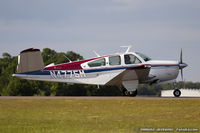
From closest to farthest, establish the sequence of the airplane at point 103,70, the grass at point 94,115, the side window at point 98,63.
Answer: the grass at point 94,115 < the airplane at point 103,70 < the side window at point 98,63

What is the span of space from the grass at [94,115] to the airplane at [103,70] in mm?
4081

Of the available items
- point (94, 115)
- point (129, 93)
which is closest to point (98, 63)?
point (129, 93)

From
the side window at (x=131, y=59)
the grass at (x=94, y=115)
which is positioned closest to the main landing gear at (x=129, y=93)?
the side window at (x=131, y=59)

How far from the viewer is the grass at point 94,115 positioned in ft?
46.7

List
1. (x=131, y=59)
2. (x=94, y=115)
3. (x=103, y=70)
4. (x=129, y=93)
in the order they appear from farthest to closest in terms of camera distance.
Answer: (x=129, y=93) < (x=103, y=70) < (x=131, y=59) < (x=94, y=115)

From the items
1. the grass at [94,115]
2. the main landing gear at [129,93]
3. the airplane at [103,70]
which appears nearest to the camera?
the grass at [94,115]

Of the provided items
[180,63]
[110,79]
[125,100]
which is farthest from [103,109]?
[180,63]

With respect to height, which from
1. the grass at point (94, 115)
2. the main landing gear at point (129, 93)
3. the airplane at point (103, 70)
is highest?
the airplane at point (103, 70)

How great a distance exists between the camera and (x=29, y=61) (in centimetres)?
2375

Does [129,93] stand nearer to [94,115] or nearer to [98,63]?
[98,63]

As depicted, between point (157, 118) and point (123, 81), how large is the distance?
8.21m

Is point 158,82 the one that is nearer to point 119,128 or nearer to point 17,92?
point 119,128

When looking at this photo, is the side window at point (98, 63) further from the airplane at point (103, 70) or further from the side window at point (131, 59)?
the side window at point (131, 59)

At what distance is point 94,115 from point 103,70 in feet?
24.2
